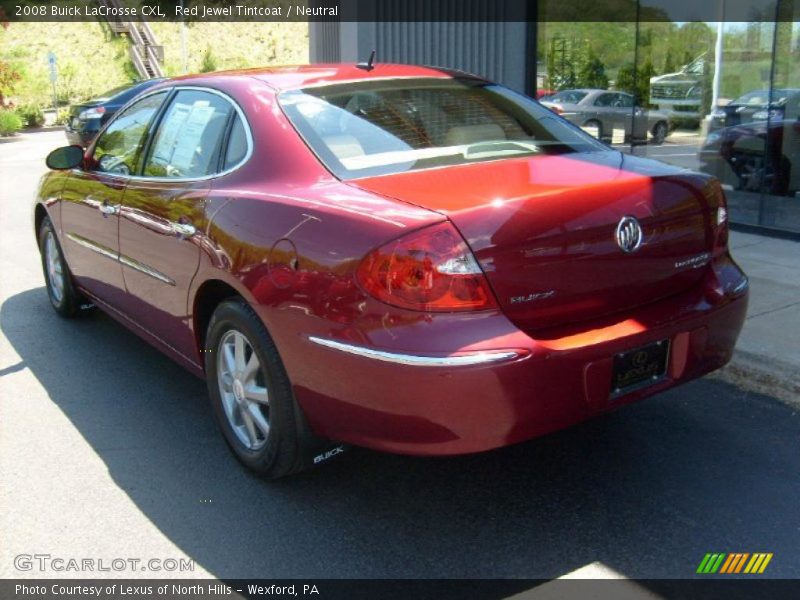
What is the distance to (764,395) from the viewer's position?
446cm

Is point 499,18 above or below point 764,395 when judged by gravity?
above

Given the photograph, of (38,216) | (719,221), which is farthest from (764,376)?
(38,216)

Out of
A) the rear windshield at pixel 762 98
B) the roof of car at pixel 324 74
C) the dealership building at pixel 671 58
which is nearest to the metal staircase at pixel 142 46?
the dealership building at pixel 671 58

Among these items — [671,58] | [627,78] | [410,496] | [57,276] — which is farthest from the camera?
[627,78]

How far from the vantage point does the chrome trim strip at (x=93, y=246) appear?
4.64m

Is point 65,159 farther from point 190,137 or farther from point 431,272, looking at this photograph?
point 431,272

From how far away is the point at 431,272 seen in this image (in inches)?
111

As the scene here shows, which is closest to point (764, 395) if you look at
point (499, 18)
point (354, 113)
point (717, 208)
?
point (717, 208)

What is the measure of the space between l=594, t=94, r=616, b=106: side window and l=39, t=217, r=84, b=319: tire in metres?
6.77

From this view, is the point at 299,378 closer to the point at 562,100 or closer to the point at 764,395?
the point at 764,395

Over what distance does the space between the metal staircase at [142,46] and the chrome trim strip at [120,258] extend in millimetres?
35127

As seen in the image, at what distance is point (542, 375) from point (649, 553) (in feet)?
2.52

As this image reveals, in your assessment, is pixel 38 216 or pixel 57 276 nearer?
pixel 57 276

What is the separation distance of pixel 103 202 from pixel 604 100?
7.22 m
